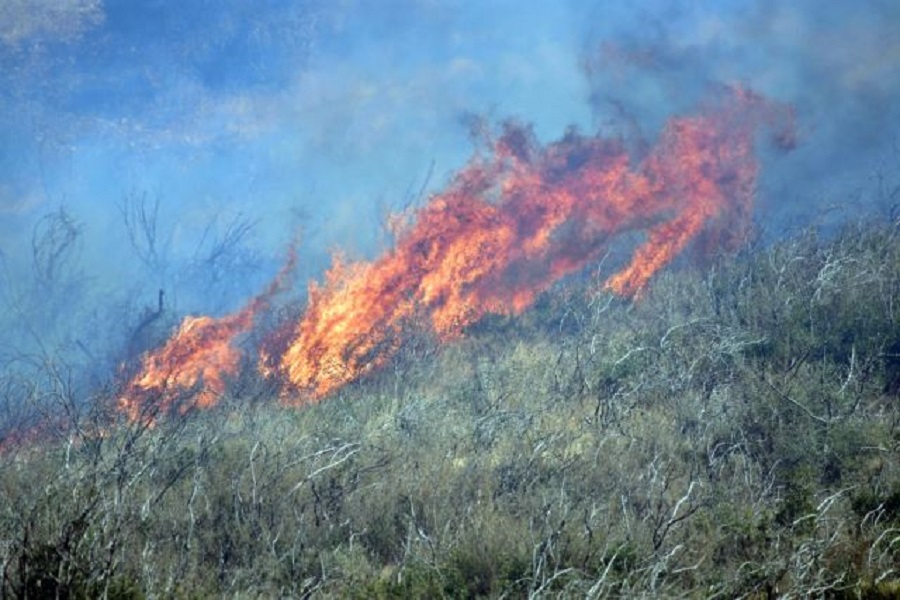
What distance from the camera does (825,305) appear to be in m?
10.4

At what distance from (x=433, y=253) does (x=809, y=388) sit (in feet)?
26.2

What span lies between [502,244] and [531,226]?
1080 mm

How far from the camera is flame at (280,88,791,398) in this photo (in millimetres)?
13273

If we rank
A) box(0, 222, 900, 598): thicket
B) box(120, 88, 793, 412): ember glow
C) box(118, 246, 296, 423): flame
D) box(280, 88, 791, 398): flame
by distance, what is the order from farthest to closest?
box(280, 88, 791, 398): flame → box(120, 88, 793, 412): ember glow → box(118, 246, 296, 423): flame → box(0, 222, 900, 598): thicket

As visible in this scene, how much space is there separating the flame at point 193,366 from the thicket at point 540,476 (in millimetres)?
1012

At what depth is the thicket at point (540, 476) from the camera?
15.4 ft

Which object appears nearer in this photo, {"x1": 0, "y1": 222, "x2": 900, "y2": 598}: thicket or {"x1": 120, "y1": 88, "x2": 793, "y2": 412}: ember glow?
{"x1": 0, "y1": 222, "x2": 900, "y2": 598}: thicket

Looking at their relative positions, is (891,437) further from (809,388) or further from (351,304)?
(351,304)

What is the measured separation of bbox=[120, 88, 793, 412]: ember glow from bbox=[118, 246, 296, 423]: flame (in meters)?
0.04

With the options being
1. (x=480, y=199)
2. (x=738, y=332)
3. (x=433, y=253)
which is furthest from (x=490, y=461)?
(x=480, y=199)

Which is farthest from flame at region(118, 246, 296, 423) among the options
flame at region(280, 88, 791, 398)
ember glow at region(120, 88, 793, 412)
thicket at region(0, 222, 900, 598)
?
flame at region(280, 88, 791, 398)

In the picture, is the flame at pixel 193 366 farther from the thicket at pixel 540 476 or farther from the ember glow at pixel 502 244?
the thicket at pixel 540 476

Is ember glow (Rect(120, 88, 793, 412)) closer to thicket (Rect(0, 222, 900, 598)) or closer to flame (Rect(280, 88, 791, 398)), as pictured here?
flame (Rect(280, 88, 791, 398))

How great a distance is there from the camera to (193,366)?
43.7 feet
